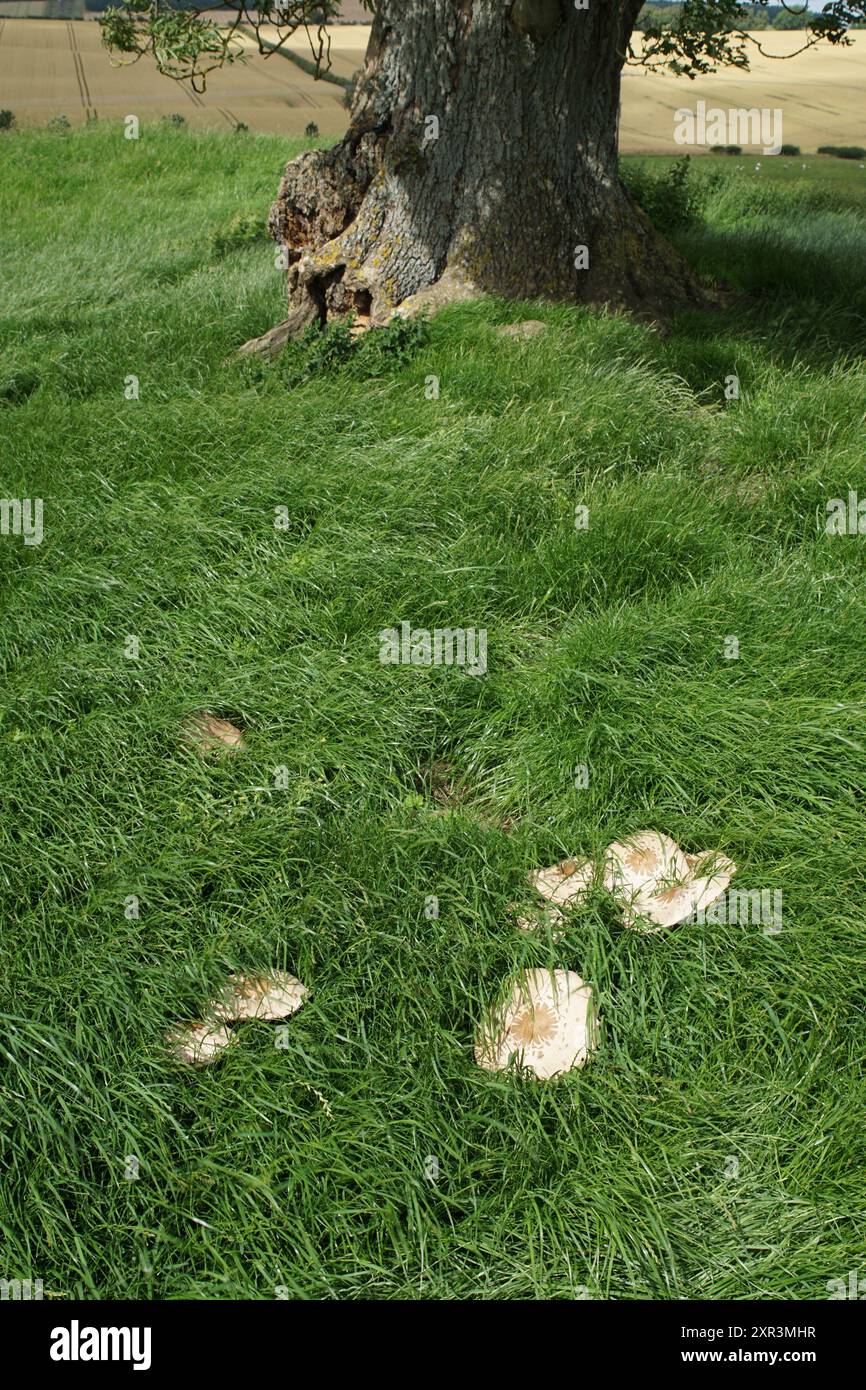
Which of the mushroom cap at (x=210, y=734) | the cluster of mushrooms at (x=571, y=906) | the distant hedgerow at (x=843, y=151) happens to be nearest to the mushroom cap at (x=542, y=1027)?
the cluster of mushrooms at (x=571, y=906)

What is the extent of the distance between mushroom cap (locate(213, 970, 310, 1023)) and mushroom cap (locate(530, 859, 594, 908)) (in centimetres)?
80

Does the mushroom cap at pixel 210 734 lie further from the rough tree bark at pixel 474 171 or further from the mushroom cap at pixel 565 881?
the rough tree bark at pixel 474 171

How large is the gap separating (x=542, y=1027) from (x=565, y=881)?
1.69ft

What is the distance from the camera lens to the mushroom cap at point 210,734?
378 centimetres

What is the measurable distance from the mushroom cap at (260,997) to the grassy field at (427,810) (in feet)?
0.17

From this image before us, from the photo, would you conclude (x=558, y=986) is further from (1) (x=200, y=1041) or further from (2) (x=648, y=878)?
(1) (x=200, y=1041)

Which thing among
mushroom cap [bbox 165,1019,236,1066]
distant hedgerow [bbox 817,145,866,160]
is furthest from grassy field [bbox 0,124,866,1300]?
distant hedgerow [bbox 817,145,866,160]

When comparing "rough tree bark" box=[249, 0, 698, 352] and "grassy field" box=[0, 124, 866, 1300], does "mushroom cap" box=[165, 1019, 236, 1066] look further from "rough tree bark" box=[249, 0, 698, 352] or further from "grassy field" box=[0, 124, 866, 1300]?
"rough tree bark" box=[249, 0, 698, 352]

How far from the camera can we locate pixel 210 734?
384 cm

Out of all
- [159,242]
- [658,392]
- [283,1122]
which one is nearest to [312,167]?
[658,392]

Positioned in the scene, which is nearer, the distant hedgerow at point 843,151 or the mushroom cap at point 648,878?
the mushroom cap at point 648,878

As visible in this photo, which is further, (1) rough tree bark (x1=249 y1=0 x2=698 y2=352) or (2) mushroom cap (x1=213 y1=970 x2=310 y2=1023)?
(1) rough tree bark (x1=249 y1=0 x2=698 y2=352)

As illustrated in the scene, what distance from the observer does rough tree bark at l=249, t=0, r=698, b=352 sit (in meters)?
6.47
